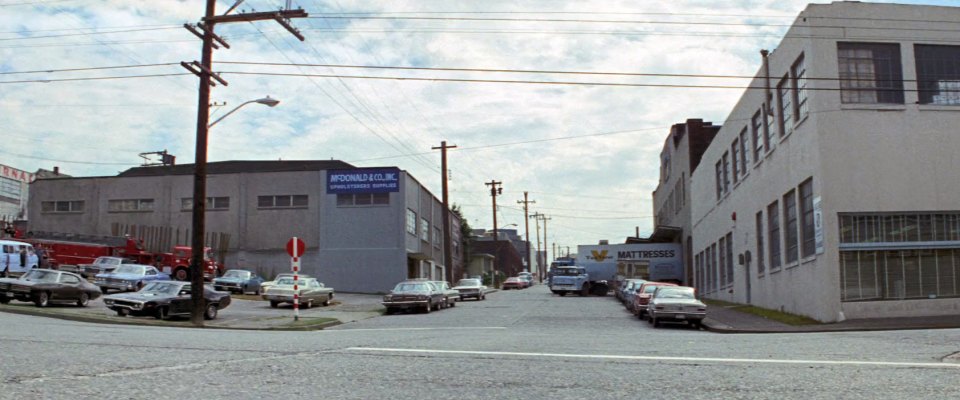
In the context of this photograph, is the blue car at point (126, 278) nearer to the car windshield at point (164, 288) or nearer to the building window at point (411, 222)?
the car windshield at point (164, 288)

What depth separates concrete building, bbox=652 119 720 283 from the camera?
5794cm

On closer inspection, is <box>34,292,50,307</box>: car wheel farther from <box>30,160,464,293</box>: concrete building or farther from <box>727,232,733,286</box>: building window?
<box>727,232,733,286</box>: building window

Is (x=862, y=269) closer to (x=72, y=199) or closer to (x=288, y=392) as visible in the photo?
(x=288, y=392)

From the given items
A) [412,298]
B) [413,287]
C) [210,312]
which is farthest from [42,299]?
[413,287]

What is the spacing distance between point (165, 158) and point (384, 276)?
1273 inches

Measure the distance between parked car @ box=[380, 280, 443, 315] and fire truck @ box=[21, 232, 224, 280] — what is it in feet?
31.2

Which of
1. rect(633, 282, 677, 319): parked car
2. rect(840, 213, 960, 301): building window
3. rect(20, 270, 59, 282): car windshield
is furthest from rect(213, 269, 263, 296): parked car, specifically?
rect(840, 213, 960, 301): building window

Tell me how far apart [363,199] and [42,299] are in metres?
27.6

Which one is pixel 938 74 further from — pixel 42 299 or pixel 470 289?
pixel 42 299

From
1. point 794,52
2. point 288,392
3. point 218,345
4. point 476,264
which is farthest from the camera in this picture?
point 476,264

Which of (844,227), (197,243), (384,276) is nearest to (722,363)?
(844,227)

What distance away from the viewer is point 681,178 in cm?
6319

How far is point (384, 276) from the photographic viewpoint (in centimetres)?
5278

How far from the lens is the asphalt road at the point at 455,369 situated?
8.02m
